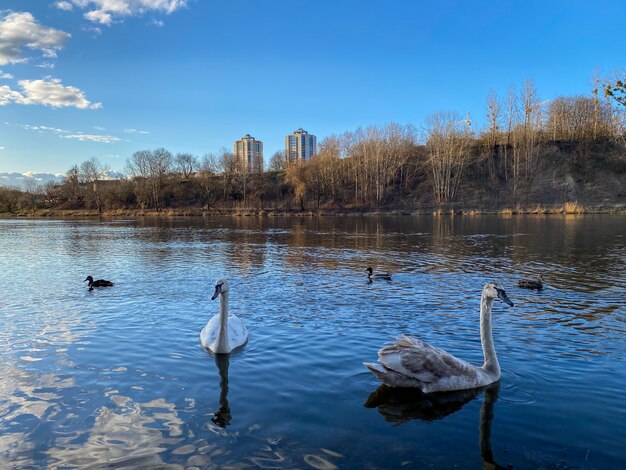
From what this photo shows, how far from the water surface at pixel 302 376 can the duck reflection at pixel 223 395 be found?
40 mm

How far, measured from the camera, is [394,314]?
13.9 metres

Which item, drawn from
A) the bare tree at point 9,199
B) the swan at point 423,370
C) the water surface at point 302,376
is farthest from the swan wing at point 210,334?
the bare tree at point 9,199

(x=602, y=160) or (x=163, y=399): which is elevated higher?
(x=602, y=160)

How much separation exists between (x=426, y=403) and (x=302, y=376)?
2.48 m

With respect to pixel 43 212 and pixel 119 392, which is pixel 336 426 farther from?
pixel 43 212

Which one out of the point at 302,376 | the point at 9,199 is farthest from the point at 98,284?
the point at 9,199

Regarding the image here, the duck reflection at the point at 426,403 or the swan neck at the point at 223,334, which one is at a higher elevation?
the swan neck at the point at 223,334

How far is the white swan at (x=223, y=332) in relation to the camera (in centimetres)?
1024

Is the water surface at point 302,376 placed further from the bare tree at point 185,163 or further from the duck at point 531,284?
the bare tree at point 185,163

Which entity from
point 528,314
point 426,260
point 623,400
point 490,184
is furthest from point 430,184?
point 623,400

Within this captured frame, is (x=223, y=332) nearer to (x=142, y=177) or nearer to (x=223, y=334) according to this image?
(x=223, y=334)

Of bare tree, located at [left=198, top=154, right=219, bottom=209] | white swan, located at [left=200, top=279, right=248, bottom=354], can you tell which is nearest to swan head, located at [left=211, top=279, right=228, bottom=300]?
white swan, located at [left=200, top=279, right=248, bottom=354]

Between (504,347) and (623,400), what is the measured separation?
2978 mm

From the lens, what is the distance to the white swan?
403 inches
